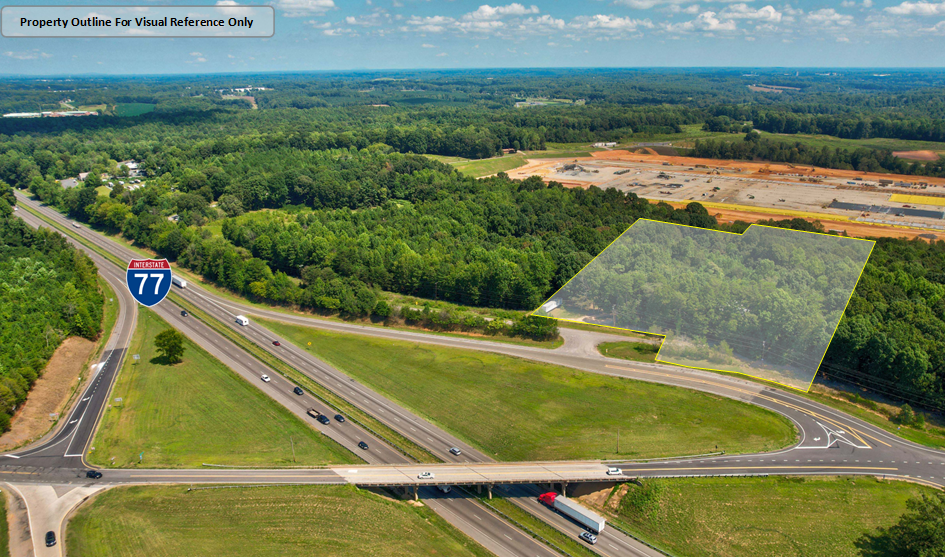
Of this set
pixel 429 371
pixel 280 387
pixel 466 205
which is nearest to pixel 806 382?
pixel 429 371

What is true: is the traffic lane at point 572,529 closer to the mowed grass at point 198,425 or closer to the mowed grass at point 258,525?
the mowed grass at point 258,525

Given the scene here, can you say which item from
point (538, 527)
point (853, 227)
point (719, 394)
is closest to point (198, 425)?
point (538, 527)

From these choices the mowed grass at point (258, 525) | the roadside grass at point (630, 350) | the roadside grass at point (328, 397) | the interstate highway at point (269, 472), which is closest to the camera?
Result: the mowed grass at point (258, 525)

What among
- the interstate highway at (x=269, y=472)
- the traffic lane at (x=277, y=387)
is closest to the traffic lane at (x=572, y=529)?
the interstate highway at (x=269, y=472)

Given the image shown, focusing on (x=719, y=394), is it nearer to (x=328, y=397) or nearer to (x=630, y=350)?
(x=630, y=350)

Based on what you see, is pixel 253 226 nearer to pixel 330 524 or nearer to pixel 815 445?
pixel 330 524
